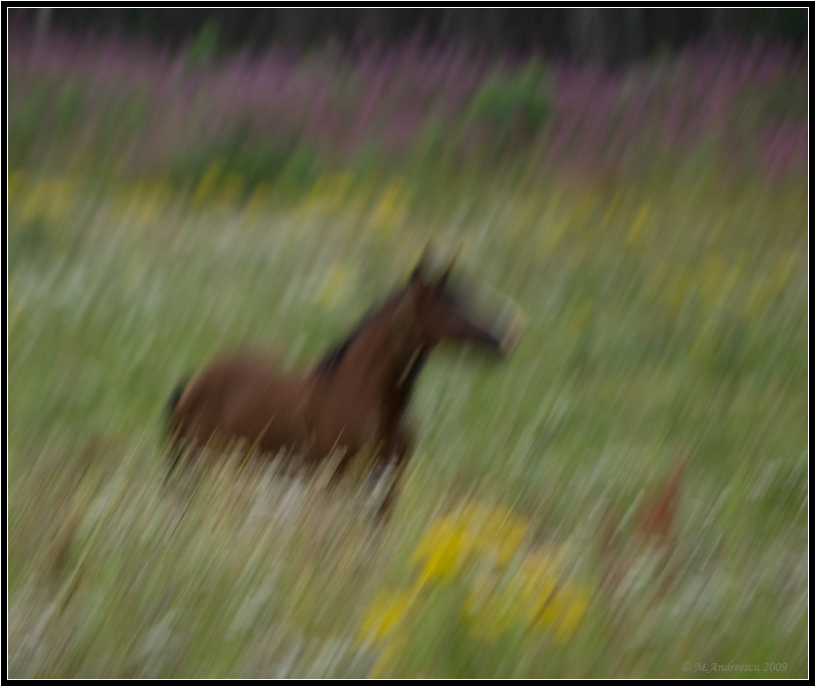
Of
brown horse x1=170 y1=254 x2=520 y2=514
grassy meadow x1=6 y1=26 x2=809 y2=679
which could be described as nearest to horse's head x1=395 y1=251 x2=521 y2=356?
brown horse x1=170 y1=254 x2=520 y2=514

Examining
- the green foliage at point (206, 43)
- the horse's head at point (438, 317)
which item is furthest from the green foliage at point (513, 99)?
the green foliage at point (206, 43)

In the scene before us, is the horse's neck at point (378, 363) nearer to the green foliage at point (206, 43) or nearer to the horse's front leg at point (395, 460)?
the horse's front leg at point (395, 460)

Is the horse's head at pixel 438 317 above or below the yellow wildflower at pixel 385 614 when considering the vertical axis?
above

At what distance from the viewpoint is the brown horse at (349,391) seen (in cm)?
186

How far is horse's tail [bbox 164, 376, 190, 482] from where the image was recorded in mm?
1901

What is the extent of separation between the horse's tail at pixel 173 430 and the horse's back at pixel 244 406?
0.01 meters

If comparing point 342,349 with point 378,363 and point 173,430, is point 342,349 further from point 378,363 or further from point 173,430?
point 173,430

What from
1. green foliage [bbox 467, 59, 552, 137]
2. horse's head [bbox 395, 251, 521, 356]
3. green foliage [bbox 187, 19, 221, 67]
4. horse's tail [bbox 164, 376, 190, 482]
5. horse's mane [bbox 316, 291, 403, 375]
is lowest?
horse's tail [bbox 164, 376, 190, 482]

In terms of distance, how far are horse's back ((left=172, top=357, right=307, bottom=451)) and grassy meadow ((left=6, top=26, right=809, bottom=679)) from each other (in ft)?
0.32

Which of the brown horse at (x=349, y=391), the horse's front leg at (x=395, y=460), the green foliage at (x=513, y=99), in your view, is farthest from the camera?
the green foliage at (x=513, y=99)

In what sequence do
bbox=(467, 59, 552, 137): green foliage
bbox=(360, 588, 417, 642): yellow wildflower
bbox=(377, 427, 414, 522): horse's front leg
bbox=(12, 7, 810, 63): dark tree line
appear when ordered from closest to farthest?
bbox=(360, 588, 417, 642): yellow wildflower
bbox=(377, 427, 414, 522): horse's front leg
bbox=(12, 7, 810, 63): dark tree line
bbox=(467, 59, 552, 137): green foliage

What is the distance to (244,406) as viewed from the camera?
1940 mm

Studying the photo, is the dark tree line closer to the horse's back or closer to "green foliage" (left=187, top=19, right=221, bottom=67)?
"green foliage" (left=187, top=19, right=221, bottom=67)

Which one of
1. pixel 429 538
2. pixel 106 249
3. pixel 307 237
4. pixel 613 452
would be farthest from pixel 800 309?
pixel 106 249
